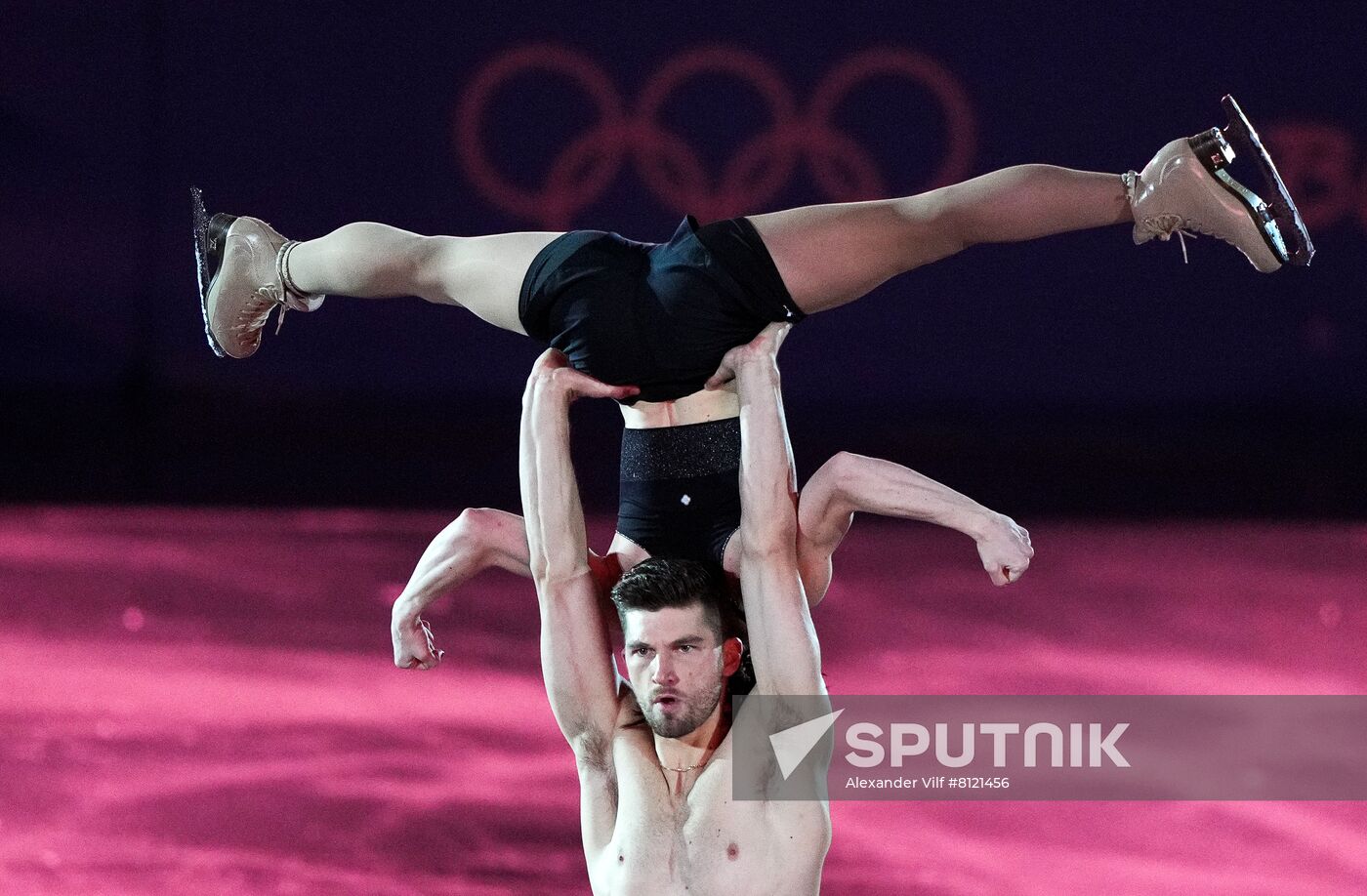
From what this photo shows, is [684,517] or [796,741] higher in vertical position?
[684,517]

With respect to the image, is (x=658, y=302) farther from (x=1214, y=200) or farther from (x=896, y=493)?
(x=1214, y=200)

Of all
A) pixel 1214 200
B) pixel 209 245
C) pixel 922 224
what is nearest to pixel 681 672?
pixel 922 224

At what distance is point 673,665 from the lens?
2.94m

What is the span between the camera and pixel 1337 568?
5480mm

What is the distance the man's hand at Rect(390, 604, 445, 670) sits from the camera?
3.41m

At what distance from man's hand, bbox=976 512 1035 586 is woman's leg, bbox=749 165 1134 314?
507mm

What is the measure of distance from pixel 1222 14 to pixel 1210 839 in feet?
13.3

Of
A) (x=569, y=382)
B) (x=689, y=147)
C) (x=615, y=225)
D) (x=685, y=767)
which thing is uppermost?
(x=689, y=147)

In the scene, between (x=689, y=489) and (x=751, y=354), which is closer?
(x=751, y=354)

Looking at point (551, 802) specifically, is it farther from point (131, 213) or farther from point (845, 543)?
point (131, 213)

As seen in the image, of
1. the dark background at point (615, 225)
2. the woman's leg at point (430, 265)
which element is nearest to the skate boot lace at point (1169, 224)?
the woman's leg at point (430, 265)

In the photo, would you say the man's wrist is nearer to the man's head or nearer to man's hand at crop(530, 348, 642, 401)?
the man's head

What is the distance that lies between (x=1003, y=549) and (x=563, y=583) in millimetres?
796

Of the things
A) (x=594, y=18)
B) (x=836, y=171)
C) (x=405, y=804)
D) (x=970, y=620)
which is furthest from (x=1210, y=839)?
(x=594, y=18)
